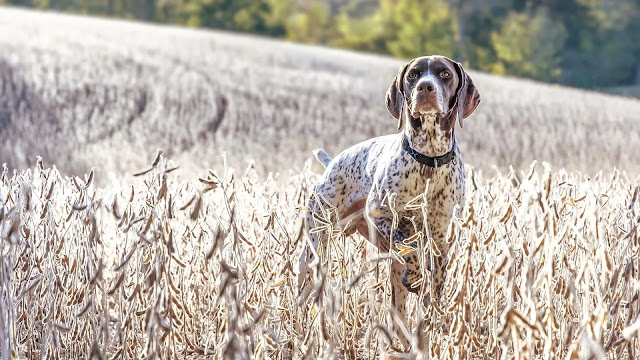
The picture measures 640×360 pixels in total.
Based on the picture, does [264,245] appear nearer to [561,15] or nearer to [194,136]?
[194,136]

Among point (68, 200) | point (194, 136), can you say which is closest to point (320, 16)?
point (194, 136)

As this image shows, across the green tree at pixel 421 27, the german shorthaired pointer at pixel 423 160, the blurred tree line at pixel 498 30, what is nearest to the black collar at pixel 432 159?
the german shorthaired pointer at pixel 423 160

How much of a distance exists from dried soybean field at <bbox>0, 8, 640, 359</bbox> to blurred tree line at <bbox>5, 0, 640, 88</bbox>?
14.6 meters

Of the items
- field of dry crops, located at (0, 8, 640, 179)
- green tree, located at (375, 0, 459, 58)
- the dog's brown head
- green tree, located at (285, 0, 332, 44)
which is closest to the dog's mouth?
the dog's brown head

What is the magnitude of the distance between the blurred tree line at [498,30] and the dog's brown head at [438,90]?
27.5 metres

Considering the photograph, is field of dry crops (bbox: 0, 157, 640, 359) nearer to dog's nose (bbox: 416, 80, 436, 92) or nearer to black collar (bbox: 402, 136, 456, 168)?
black collar (bbox: 402, 136, 456, 168)

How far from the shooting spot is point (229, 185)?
3.14 m

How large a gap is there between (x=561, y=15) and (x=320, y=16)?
14544mm

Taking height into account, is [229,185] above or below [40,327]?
above

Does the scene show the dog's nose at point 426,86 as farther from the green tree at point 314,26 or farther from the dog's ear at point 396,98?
the green tree at point 314,26

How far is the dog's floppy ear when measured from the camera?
9.93 feet

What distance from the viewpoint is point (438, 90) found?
2.88 m

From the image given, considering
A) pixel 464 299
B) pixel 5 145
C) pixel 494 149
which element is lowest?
pixel 5 145

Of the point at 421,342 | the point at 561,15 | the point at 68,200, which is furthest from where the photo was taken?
the point at 561,15
